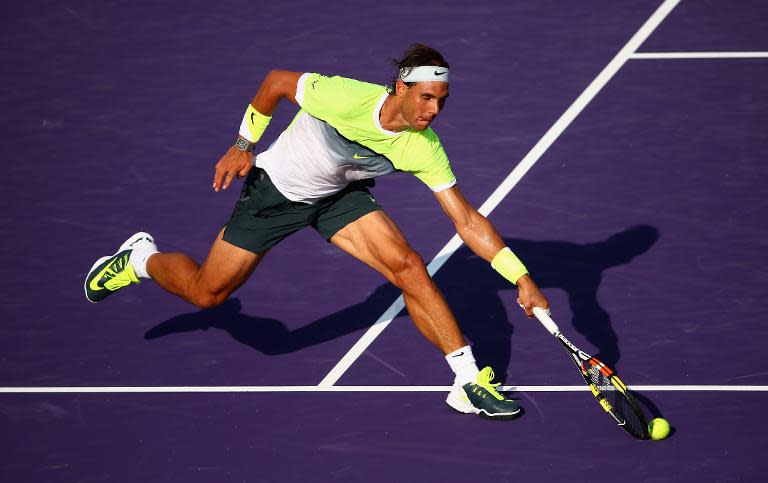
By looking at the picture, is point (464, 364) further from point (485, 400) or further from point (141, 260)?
point (141, 260)

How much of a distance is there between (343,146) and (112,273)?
187 cm

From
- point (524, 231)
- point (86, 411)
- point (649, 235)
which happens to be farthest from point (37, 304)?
point (649, 235)

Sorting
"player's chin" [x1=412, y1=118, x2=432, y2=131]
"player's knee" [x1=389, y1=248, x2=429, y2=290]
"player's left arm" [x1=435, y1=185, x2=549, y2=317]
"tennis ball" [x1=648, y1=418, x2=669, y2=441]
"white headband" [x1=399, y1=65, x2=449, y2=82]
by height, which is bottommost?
"tennis ball" [x1=648, y1=418, x2=669, y2=441]

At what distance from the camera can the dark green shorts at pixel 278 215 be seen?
859cm

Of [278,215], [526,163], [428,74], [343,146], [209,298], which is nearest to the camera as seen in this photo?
[428,74]

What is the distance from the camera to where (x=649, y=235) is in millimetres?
10023

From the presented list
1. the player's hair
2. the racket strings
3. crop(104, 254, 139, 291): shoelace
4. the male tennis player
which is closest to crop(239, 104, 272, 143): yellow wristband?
the male tennis player

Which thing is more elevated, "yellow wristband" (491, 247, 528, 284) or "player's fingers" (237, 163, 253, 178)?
"player's fingers" (237, 163, 253, 178)

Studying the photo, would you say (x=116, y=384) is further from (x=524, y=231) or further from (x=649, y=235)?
(x=649, y=235)

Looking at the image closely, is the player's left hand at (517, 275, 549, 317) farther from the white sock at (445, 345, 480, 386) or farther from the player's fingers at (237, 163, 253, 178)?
the player's fingers at (237, 163, 253, 178)

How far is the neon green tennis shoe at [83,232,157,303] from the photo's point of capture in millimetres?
9195

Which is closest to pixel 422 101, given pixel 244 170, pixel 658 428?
pixel 244 170

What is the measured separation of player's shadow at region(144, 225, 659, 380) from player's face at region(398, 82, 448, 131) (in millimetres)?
1779

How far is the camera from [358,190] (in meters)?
8.70
